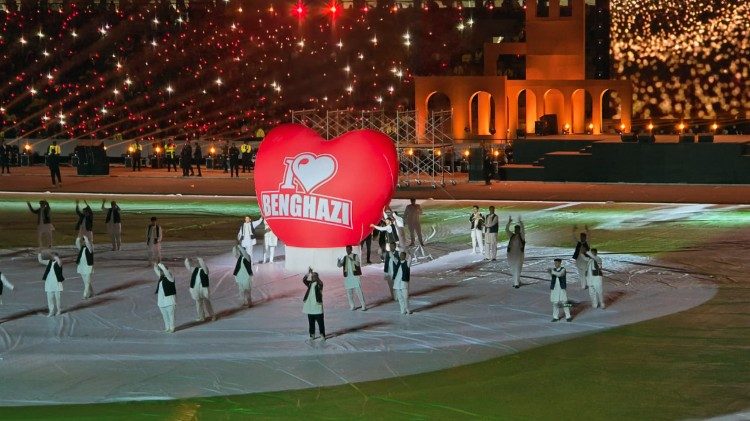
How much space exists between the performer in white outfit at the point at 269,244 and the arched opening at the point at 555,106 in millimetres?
31091

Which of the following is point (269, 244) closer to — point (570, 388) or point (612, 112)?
point (570, 388)

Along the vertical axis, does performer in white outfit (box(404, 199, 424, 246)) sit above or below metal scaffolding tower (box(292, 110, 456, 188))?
below

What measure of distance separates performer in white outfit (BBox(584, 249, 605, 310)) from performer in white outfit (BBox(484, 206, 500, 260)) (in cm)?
501

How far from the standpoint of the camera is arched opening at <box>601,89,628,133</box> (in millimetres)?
58094

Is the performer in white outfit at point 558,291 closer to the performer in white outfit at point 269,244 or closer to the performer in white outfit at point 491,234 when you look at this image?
the performer in white outfit at point 491,234

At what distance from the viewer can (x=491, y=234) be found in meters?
26.8

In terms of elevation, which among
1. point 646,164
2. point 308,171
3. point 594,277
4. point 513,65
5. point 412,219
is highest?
point 513,65

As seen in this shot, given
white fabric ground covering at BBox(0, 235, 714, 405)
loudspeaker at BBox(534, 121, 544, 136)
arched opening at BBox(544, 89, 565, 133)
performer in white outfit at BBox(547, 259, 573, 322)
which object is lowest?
white fabric ground covering at BBox(0, 235, 714, 405)

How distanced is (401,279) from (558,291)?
2666mm

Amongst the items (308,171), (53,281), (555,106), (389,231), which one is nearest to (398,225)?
(389,231)

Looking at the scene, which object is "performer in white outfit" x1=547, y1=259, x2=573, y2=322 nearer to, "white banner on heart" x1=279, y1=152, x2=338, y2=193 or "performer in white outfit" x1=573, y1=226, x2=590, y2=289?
"performer in white outfit" x1=573, y1=226, x2=590, y2=289

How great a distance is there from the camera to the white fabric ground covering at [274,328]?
17.2 m

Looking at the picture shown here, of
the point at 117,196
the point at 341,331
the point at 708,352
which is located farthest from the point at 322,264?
the point at 117,196

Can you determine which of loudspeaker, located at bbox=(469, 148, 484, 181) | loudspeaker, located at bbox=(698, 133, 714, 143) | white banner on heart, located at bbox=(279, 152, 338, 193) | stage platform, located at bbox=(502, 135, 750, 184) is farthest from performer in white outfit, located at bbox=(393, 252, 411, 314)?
loudspeaker, located at bbox=(698, 133, 714, 143)
